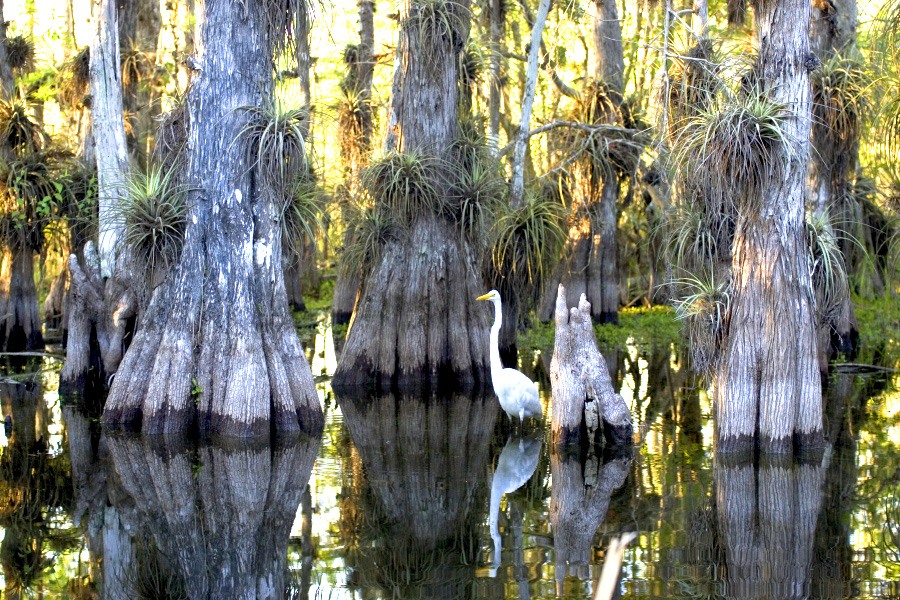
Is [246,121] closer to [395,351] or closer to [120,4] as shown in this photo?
[395,351]

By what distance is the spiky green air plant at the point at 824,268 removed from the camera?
10758mm

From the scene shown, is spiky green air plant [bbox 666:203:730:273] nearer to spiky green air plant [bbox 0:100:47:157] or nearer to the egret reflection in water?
the egret reflection in water

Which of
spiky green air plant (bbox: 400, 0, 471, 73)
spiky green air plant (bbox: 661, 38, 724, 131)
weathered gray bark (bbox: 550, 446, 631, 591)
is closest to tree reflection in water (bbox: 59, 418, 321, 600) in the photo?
weathered gray bark (bbox: 550, 446, 631, 591)

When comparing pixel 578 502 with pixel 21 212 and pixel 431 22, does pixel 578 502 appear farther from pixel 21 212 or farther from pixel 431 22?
pixel 21 212

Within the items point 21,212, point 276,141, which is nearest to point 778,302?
point 276,141

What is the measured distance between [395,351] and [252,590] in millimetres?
7233

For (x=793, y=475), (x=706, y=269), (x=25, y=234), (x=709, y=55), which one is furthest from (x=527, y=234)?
(x=25, y=234)

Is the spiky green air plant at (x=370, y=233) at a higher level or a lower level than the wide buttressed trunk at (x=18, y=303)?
higher

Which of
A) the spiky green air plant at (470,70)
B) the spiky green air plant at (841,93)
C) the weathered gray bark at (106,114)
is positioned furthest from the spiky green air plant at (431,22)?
the spiky green air plant at (841,93)

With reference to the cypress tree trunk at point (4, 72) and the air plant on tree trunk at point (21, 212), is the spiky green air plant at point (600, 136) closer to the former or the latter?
the air plant on tree trunk at point (21, 212)

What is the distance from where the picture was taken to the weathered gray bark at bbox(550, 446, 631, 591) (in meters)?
6.79

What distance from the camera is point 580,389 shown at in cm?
977

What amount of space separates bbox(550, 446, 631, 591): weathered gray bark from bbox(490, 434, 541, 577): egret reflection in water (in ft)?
0.74

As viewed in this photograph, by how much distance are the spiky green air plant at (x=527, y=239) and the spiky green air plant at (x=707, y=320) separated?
14.5ft
